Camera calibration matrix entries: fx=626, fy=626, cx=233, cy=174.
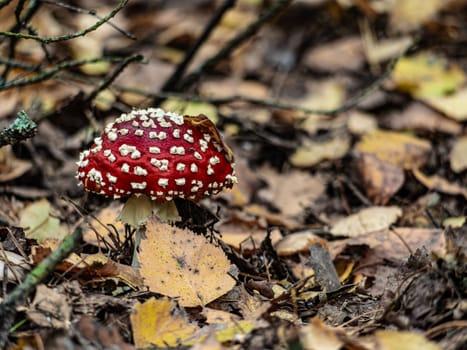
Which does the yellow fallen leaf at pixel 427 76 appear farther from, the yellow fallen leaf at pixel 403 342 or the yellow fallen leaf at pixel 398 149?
the yellow fallen leaf at pixel 403 342

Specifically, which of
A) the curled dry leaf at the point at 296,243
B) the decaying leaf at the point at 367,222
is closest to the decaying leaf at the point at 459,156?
the decaying leaf at the point at 367,222

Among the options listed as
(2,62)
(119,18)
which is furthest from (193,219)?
(119,18)

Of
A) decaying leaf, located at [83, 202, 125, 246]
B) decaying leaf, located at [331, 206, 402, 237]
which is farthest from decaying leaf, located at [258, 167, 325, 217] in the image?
decaying leaf, located at [83, 202, 125, 246]

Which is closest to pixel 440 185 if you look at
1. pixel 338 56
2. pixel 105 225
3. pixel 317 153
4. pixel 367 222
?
pixel 367 222

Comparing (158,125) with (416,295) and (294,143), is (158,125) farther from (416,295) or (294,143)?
(294,143)

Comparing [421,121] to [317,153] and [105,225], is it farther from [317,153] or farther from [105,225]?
[105,225]

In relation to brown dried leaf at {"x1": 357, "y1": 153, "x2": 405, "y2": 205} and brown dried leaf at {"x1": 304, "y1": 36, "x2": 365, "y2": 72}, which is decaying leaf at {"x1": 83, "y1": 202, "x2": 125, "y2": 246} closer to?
brown dried leaf at {"x1": 357, "y1": 153, "x2": 405, "y2": 205}

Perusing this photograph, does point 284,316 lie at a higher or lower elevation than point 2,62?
lower
